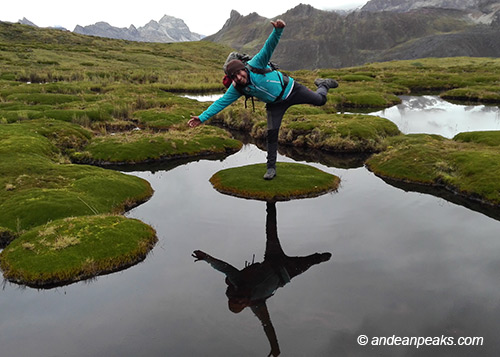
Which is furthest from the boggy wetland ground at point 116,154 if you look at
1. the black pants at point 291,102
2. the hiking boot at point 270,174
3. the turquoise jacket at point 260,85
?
the black pants at point 291,102

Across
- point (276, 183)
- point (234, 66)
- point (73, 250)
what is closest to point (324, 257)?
point (234, 66)

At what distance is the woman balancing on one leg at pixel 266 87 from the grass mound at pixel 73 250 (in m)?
4.66

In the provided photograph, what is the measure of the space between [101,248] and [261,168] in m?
11.7

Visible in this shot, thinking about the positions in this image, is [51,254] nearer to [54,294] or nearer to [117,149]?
[54,294]

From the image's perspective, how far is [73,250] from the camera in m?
12.4

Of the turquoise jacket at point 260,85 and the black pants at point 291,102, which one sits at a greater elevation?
the turquoise jacket at point 260,85

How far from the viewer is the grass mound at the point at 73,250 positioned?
1148 centimetres

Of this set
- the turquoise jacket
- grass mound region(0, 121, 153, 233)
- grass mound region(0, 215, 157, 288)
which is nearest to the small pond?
grass mound region(0, 215, 157, 288)

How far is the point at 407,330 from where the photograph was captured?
9.12 meters

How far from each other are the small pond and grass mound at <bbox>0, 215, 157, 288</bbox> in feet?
1.44

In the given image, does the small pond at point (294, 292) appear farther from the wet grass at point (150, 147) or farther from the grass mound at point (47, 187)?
the wet grass at point (150, 147)

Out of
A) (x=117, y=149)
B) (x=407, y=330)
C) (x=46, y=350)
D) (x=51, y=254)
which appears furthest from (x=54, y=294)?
(x=117, y=149)

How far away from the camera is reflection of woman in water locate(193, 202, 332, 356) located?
33.9ft

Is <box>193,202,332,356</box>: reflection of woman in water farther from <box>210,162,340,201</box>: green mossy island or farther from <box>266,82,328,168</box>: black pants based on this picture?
<box>266,82,328,168</box>: black pants
